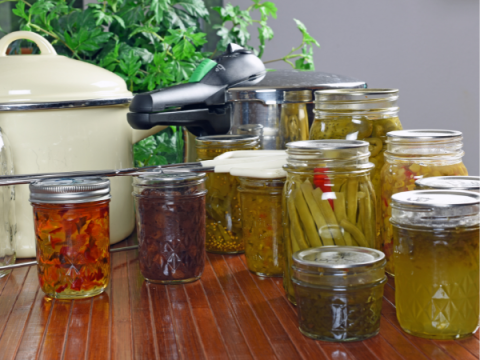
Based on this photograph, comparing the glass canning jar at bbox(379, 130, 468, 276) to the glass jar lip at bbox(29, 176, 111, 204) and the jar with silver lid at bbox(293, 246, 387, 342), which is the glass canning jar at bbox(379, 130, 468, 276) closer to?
the jar with silver lid at bbox(293, 246, 387, 342)

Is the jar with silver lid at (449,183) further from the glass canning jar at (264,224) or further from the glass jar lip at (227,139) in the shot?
the glass jar lip at (227,139)

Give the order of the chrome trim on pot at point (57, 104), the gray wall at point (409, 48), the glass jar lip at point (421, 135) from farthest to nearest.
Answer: the gray wall at point (409, 48) → the chrome trim on pot at point (57, 104) → the glass jar lip at point (421, 135)

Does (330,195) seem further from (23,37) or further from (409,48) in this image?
(409,48)

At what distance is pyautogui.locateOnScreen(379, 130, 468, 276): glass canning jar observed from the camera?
61 cm

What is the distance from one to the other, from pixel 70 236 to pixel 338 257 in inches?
11.9

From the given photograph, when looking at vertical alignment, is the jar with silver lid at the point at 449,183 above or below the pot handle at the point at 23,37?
below

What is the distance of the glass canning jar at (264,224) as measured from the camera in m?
0.70

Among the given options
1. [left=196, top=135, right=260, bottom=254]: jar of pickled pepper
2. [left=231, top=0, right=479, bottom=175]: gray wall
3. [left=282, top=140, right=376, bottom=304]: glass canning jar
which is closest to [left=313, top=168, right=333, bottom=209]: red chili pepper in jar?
[left=282, top=140, right=376, bottom=304]: glass canning jar

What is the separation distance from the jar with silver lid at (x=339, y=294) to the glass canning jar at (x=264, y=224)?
16cm

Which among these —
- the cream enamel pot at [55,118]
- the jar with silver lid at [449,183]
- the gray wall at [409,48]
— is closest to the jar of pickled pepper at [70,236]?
the cream enamel pot at [55,118]

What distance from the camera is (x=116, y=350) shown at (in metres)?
0.51

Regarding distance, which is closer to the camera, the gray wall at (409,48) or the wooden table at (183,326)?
the wooden table at (183,326)

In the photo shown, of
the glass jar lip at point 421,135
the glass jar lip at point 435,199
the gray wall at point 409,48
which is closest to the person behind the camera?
the glass jar lip at point 435,199

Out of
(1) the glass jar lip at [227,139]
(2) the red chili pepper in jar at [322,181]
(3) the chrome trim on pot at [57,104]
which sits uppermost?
(3) the chrome trim on pot at [57,104]
